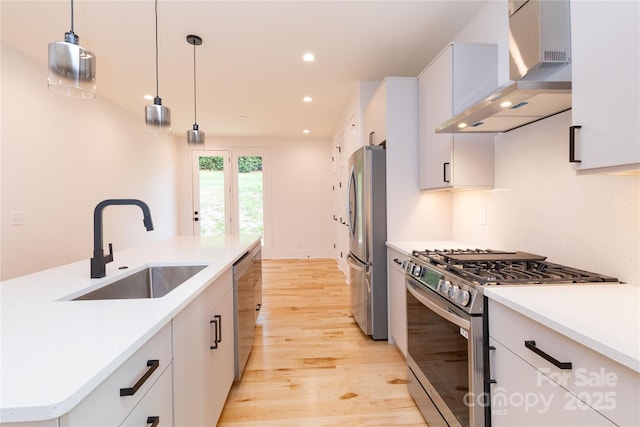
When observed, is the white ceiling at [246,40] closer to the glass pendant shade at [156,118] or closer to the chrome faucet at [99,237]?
the glass pendant shade at [156,118]

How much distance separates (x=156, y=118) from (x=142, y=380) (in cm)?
197

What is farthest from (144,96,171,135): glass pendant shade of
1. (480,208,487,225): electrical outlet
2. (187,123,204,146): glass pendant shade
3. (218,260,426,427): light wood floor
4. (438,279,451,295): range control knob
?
(480,208,487,225): electrical outlet

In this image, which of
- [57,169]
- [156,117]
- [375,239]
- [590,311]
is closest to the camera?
[590,311]

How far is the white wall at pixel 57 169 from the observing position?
2900mm

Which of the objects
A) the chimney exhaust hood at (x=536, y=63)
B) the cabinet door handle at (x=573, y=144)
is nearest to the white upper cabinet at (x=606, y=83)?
the cabinet door handle at (x=573, y=144)

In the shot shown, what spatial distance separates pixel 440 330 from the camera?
4.95 ft

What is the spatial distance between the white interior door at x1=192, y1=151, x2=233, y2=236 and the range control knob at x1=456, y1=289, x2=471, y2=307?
6.06 meters

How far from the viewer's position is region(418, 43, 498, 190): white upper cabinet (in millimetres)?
2037

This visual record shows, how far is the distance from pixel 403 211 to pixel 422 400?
1461 millimetres

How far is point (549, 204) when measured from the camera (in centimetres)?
171

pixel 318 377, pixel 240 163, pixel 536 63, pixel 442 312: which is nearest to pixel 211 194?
pixel 240 163

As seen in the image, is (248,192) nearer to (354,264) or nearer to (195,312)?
(354,264)

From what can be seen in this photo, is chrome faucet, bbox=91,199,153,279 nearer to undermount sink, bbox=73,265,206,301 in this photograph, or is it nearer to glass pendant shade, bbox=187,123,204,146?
undermount sink, bbox=73,265,206,301

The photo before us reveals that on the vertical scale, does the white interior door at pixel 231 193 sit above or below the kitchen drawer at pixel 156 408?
above
